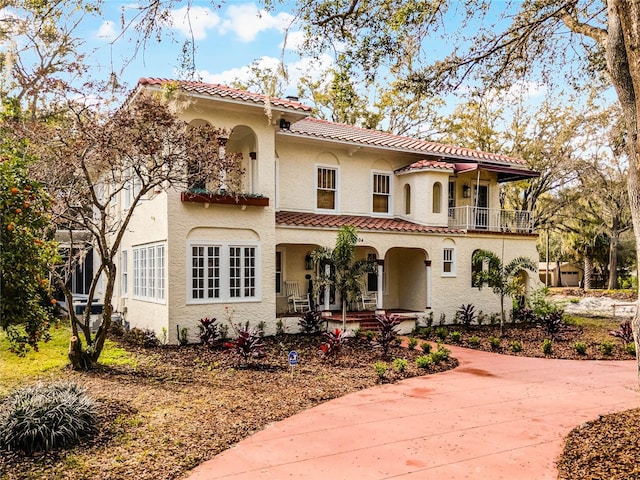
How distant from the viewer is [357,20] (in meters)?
9.34

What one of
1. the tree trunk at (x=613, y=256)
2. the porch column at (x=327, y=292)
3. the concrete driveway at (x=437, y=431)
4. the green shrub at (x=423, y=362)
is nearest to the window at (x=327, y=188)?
the porch column at (x=327, y=292)

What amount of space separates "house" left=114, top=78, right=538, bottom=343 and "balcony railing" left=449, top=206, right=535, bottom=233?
54mm

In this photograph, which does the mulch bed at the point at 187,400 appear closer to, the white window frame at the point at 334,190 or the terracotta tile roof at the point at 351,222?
the terracotta tile roof at the point at 351,222

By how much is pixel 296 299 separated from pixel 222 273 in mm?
3924

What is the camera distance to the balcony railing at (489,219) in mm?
21016

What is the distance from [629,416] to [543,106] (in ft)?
85.6

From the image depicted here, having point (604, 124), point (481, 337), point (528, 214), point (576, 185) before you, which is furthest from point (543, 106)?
point (481, 337)

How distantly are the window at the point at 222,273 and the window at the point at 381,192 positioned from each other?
21.4 feet

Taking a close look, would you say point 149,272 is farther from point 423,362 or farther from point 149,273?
point 423,362

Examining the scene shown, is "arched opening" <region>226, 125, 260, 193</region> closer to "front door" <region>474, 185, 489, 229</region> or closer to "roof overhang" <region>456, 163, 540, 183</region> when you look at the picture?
"roof overhang" <region>456, 163, 540, 183</region>

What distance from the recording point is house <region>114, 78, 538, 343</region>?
14.7m

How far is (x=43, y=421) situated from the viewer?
21.5 feet

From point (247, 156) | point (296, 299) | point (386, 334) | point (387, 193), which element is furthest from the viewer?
point (387, 193)

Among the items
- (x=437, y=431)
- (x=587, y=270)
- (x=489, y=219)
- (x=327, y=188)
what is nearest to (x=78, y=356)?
(x=437, y=431)
